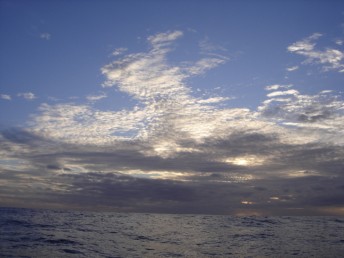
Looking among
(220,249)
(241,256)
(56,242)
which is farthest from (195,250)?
(56,242)

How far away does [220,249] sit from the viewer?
28.9m

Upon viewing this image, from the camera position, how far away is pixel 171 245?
30969 mm

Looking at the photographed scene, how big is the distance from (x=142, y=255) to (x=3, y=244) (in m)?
12.2

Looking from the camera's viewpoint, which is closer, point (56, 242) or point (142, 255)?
point (142, 255)

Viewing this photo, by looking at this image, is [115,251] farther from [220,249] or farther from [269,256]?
[269,256]

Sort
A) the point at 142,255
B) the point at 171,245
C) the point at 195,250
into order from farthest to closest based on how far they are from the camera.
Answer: the point at 171,245
the point at 195,250
the point at 142,255

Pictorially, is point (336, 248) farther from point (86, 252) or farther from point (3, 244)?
point (3, 244)

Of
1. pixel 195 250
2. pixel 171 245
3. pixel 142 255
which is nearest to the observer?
pixel 142 255

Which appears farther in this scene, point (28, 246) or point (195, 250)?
point (195, 250)

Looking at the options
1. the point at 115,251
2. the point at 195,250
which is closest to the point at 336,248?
the point at 195,250

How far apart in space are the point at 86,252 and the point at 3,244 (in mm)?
7521

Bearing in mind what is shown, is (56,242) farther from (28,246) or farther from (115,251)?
(115,251)

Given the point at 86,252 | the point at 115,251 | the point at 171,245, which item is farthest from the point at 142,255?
Answer: the point at 171,245

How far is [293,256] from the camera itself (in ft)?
82.9
